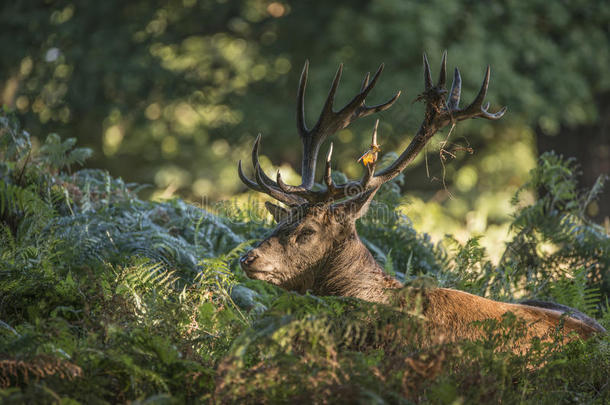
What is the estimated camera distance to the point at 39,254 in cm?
430

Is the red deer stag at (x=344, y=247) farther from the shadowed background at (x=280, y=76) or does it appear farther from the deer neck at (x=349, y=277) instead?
the shadowed background at (x=280, y=76)

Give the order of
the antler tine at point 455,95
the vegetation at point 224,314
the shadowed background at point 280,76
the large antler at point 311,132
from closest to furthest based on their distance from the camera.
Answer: the vegetation at point 224,314 < the large antler at point 311,132 < the antler tine at point 455,95 < the shadowed background at point 280,76

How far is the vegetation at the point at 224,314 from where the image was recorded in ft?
7.97

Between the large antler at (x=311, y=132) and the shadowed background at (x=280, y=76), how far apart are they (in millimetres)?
5973

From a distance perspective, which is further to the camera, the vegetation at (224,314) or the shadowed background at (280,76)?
the shadowed background at (280,76)

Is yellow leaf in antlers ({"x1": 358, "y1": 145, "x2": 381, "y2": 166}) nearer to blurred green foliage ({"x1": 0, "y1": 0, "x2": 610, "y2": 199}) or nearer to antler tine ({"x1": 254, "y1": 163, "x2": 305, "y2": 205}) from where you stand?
antler tine ({"x1": 254, "y1": 163, "x2": 305, "y2": 205})

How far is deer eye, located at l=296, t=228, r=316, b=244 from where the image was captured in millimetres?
3945

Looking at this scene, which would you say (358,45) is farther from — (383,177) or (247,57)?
(383,177)

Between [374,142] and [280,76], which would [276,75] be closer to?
[280,76]

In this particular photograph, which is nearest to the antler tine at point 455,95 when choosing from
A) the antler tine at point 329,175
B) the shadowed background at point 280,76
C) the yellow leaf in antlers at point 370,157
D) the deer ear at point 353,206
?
the yellow leaf in antlers at point 370,157

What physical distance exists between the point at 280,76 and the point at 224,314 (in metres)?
12.5

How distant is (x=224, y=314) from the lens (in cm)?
332

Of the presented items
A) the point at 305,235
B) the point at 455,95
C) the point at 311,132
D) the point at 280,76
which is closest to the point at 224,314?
the point at 305,235

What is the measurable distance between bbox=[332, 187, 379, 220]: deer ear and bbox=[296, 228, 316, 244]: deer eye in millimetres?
194
